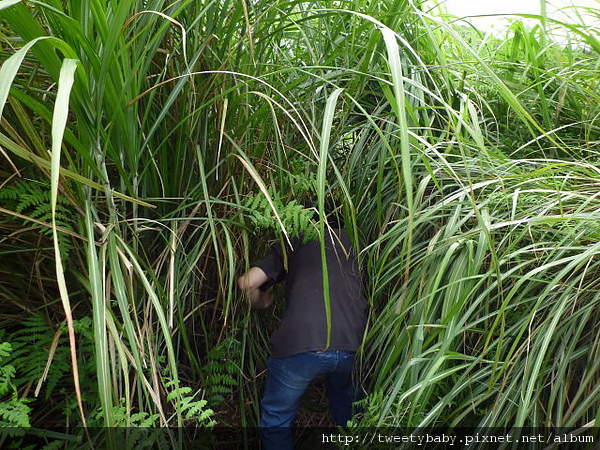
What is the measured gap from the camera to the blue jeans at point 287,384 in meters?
1.66

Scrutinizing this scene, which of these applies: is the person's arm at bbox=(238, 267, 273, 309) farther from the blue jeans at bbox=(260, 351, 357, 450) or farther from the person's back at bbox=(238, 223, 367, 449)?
the blue jeans at bbox=(260, 351, 357, 450)

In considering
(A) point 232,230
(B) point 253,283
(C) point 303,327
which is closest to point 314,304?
(C) point 303,327

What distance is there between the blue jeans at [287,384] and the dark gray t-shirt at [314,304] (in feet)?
0.11

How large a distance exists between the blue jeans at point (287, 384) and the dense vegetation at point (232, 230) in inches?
3.5

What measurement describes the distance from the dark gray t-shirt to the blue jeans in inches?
1.4

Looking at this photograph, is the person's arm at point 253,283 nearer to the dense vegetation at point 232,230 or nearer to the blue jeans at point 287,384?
the dense vegetation at point 232,230

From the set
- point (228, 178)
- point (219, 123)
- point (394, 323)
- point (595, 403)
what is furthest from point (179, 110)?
point (595, 403)

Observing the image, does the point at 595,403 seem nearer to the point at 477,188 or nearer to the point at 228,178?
the point at 477,188

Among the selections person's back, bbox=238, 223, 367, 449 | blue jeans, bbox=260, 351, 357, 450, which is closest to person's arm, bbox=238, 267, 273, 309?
person's back, bbox=238, 223, 367, 449

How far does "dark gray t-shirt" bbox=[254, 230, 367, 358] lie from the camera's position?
165 cm

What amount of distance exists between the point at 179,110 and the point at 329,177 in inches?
21.4

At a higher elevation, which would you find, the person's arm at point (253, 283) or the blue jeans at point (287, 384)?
the person's arm at point (253, 283)

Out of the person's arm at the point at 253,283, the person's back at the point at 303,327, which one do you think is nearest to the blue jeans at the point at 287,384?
the person's back at the point at 303,327

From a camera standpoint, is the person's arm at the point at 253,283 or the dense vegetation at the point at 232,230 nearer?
the dense vegetation at the point at 232,230
